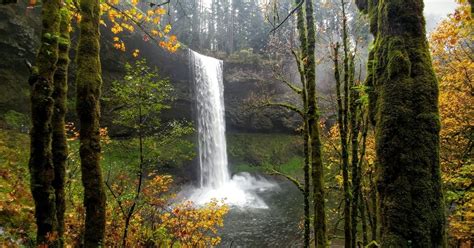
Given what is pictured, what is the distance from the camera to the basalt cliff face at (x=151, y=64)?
20.1 meters

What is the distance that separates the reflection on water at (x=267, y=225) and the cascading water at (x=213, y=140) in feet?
16.3

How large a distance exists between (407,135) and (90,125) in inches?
147

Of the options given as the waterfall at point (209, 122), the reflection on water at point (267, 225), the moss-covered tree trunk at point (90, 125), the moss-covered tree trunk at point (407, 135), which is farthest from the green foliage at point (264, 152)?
the moss-covered tree trunk at point (407, 135)

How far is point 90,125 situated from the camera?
4.23 m

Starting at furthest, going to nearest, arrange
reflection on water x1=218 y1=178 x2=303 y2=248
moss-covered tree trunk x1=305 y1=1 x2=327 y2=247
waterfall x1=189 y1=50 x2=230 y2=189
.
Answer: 1. waterfall x1=189 y1=50 x2=230 y2=189
2. reflection on water x1=218 y1=178 x2=303 y2=248
3. moss-covered tree trunk x1=305 y1=1 x2=327 y2=247

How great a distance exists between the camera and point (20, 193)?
825 centimetres

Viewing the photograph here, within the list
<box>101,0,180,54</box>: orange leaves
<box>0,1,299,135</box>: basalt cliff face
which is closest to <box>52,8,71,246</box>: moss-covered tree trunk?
<box>101,0,180,54</box>: orange leaves

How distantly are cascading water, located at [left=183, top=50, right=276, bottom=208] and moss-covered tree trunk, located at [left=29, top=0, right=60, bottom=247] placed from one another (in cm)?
2345

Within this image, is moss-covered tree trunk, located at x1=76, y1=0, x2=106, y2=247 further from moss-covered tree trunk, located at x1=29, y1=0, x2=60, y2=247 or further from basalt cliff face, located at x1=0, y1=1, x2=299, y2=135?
basalt cliff face, located at x1=0, y1=1, x2=299, y2=135

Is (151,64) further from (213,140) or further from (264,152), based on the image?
(264,152)

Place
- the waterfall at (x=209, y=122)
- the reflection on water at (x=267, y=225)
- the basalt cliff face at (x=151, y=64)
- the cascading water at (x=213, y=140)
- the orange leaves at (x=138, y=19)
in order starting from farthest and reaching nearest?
the waterfall at (x=209, y=122), the cascading water at (x=213, y=140), the basalt cliff face at (x=151, y=64), the reflection on water at (x=267, y=225), the orange leaves at (x=138, y=19)

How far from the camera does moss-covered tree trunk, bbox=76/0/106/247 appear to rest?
13.6ft

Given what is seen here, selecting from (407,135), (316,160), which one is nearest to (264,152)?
(316,160)

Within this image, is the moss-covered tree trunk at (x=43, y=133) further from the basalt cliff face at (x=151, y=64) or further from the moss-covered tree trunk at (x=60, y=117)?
the basalt cliff face at (x=151, y=64)
